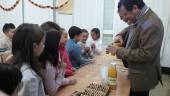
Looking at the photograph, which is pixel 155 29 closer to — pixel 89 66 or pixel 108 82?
pixel 108 82

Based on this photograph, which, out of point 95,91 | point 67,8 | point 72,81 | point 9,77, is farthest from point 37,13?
point 9,77

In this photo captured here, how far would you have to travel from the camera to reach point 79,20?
19.8 ft

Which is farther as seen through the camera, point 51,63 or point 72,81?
point 72,81

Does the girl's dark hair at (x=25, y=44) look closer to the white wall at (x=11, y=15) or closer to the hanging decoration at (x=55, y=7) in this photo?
the hanging decoration at (x=55, y=7)

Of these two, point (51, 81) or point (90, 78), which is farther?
point (90, 78)

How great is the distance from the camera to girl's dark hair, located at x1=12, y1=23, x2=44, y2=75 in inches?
61.6

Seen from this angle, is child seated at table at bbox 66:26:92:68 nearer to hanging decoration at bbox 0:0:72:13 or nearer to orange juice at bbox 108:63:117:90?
orange juice at bbox 108:63:117:90

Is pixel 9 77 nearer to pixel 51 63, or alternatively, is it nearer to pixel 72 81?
pixel 51 63

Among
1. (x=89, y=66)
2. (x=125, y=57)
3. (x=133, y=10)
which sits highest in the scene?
(x=133, y=10)

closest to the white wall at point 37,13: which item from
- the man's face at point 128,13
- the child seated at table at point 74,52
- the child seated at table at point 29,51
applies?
the child seated at table at point 74,52

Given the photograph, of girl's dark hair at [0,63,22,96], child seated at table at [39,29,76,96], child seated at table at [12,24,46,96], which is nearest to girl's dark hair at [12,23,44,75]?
child seated at table at [12,24,46,96]

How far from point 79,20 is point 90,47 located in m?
2.17

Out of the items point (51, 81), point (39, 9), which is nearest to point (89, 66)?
point (51, 81)

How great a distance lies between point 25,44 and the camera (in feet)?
5.11
